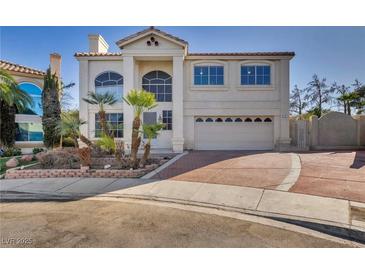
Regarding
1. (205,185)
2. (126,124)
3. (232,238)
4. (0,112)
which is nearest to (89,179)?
(205,185)

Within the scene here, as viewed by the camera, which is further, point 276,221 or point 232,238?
point 276,221

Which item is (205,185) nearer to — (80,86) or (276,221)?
(276,221)

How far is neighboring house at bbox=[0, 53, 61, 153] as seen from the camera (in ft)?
54.7

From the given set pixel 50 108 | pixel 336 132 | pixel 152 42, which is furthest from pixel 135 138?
pixel 336 132

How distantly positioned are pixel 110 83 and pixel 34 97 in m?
6.37

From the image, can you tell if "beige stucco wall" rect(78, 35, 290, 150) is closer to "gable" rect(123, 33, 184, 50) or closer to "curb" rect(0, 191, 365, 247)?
"gable" rect(123, 33, 184, 50)

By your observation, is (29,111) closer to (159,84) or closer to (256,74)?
(159,84)

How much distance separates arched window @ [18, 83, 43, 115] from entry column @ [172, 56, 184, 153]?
35.7 ft

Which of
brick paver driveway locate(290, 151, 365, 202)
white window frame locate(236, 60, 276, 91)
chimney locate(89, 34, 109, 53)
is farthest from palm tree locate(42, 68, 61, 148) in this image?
brick paver driveway locate(290, 151, 365, 202)

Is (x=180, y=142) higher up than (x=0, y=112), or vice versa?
(x=0, y=112)

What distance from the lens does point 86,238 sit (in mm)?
4141

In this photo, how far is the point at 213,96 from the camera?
1655 cm

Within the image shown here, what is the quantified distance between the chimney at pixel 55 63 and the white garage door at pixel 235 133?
12.6m

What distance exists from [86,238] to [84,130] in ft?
45.2
